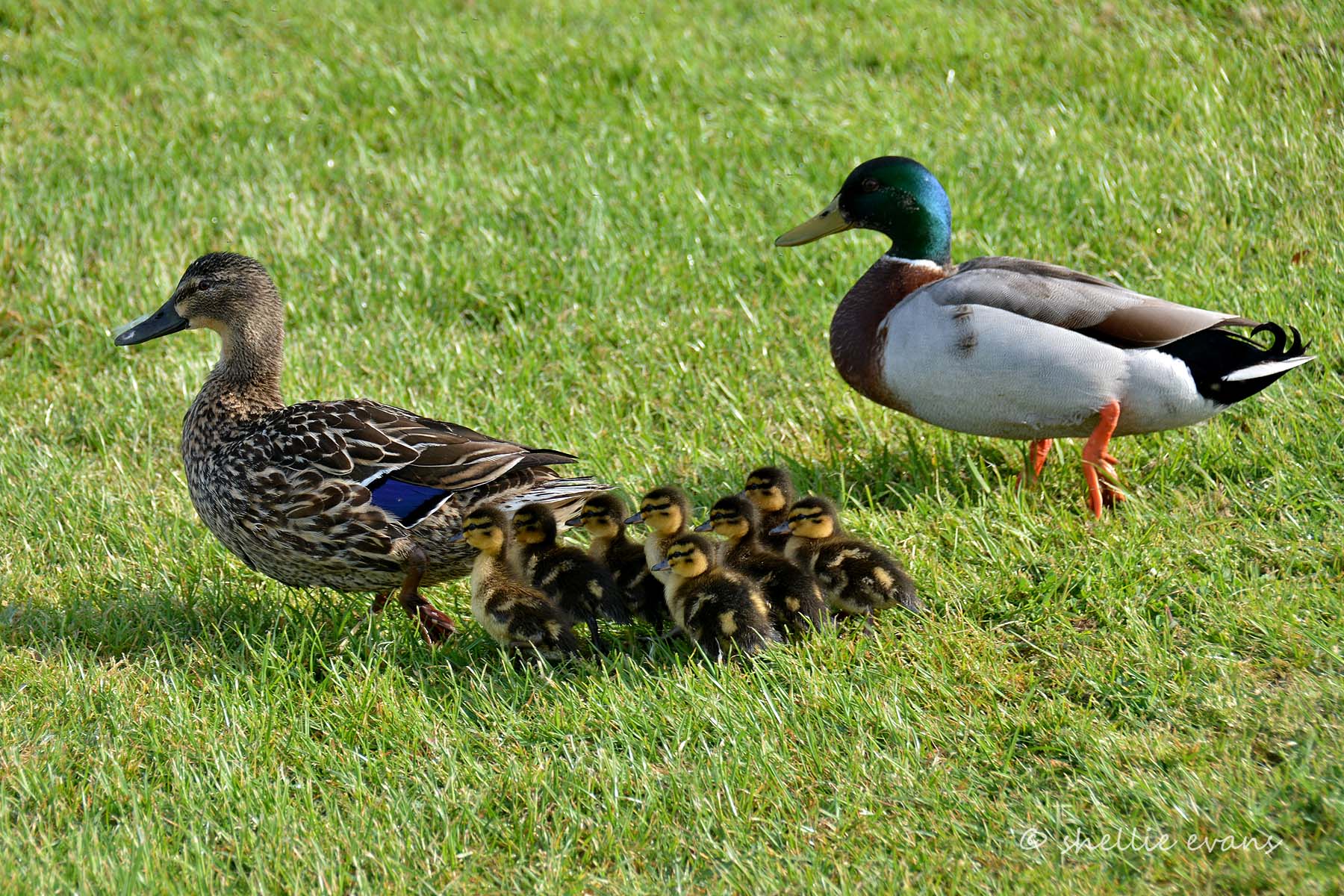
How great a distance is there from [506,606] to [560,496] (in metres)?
0.61

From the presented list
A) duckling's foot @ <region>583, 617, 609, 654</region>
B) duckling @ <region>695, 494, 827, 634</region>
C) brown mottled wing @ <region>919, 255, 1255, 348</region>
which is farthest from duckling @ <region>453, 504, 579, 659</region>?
brown mottled wing @ <region>919, 255, 1255, 348</region>

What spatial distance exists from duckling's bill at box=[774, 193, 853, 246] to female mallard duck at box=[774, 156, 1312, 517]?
2.28 ft

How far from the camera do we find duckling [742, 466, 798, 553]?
4680mm

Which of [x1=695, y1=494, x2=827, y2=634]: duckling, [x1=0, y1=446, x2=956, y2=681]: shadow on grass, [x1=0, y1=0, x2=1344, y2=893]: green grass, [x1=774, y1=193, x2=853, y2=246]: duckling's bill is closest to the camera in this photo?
[x1=0, y1=0, x2=1344, y2=893]: green grass

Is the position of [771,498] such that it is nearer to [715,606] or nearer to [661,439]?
[715,606]

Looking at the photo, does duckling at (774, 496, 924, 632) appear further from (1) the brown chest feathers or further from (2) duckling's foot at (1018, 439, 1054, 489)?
(2) duckling's foot at (1018, 439, 1054, 489)

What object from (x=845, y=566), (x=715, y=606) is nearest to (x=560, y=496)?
(x=715, y=606)

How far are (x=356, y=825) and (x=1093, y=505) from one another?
2.88m

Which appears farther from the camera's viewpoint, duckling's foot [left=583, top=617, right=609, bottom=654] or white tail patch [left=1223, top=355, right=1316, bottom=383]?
white tail patch [left=1223, top=355, right=1316, bottom=383]

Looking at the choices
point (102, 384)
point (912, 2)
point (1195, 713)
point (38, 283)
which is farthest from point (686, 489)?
point (912, 2)

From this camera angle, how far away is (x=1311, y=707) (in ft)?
12.1

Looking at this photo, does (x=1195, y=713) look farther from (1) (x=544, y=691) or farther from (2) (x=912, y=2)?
(2) (x=912, y=2)

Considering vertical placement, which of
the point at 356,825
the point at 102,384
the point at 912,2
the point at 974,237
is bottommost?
the point at 356,825

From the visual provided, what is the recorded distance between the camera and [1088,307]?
16.6ft
